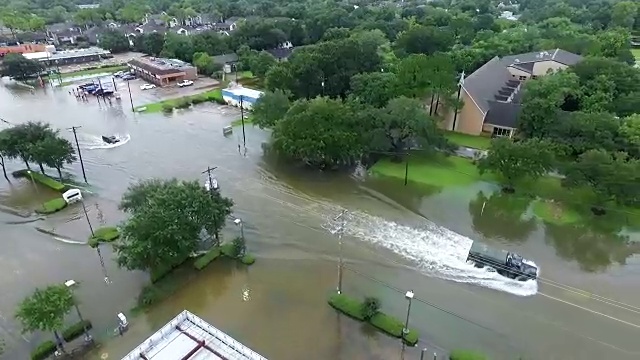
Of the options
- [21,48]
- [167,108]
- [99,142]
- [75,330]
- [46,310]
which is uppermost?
[21,48]

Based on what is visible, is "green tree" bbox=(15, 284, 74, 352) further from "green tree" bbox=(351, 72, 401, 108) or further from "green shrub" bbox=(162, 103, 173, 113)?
"green shrub" bbox=(162, 103, 173, 113)

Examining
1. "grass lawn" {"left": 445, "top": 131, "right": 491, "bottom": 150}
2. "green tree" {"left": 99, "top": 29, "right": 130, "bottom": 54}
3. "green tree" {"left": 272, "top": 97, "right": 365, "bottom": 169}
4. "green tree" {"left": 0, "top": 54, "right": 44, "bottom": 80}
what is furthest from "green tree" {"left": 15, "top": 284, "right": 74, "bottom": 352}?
"green tree" {"left": 99, "top": 29, "right": 130, "bottom": 54}

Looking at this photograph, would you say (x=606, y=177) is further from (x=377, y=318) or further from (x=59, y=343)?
(x=59, y=343)

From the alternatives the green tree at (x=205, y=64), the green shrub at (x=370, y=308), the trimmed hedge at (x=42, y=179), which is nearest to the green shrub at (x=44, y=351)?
the green shrub at (x=370, y=308)

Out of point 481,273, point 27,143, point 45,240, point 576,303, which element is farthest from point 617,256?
point 27,143

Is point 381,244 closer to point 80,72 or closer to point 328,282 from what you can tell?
point 328,282

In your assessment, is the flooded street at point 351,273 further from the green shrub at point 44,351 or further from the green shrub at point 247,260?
the green shrub at point 44,351

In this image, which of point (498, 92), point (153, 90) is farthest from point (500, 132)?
point (153, 90)
